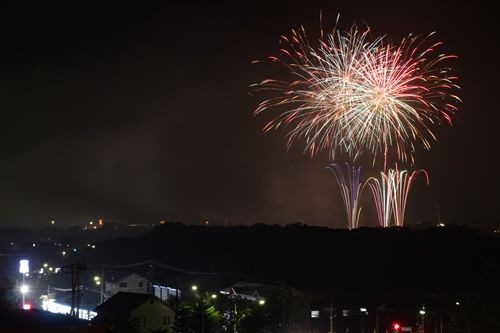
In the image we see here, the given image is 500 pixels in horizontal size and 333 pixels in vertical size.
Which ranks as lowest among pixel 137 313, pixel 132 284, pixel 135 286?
pixel 137 313

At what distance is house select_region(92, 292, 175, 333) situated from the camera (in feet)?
72.5

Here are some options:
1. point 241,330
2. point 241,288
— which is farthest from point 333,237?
point 241,330

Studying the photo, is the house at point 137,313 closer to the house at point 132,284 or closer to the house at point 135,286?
the house at point 135,286

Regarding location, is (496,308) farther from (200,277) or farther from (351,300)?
(200,277)

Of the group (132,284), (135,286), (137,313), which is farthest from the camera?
(132,284)

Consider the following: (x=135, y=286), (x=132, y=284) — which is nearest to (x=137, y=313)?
(x=135, y=286)

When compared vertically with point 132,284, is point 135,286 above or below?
below

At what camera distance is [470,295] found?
74.2 ft

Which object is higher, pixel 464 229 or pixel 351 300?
pixel 464 229

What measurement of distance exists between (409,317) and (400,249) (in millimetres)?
13506

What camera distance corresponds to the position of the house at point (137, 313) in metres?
22.1

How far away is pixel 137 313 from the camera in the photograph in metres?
22.8

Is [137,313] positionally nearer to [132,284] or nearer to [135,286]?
[135,286]

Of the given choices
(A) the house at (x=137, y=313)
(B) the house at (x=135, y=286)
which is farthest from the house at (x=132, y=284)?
(A) the house at (x=137, y=313)
